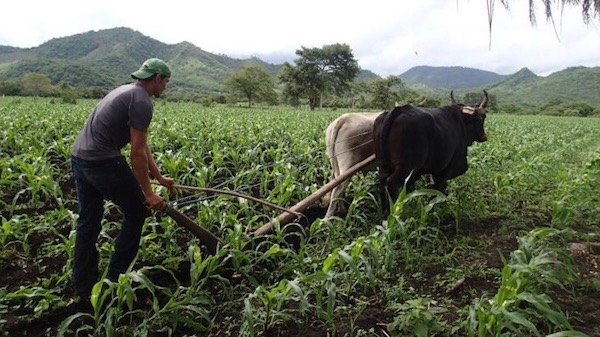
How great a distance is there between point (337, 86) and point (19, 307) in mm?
50523

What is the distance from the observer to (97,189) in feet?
10.8

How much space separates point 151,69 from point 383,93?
44422mm

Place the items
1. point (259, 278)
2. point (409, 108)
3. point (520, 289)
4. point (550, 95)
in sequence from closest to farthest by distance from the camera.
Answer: point (520, 289) < point (259, 278) < point (409, 108) < point (550, 95)

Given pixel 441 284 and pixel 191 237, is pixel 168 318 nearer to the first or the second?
pixel 191 237

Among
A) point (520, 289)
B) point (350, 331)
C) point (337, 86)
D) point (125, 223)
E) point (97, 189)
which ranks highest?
point (337, 86)

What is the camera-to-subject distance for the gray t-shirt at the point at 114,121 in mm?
3076

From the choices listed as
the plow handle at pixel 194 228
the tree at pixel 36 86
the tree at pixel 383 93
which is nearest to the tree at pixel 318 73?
the tree at pixel 383 93

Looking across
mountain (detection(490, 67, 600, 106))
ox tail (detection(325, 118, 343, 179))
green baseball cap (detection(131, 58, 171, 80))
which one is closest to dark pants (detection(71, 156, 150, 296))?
green baseball cap (detection(131, 58, 171, 80))

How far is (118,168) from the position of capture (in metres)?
3.19

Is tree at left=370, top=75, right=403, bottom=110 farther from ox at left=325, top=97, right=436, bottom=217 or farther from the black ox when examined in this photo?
the black ox

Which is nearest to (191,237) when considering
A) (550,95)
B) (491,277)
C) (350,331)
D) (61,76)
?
(350,331)

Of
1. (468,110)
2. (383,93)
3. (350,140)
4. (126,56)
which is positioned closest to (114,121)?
(350,140)

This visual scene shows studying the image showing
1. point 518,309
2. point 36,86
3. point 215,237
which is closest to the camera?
point 518,309

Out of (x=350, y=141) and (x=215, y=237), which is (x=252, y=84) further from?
(x=215, y=237)
